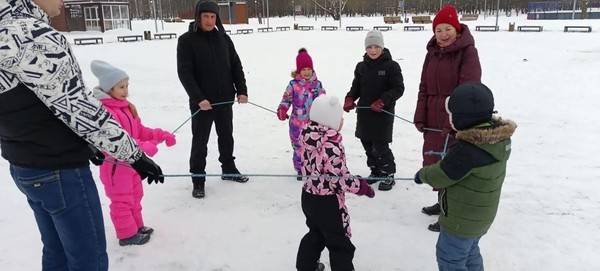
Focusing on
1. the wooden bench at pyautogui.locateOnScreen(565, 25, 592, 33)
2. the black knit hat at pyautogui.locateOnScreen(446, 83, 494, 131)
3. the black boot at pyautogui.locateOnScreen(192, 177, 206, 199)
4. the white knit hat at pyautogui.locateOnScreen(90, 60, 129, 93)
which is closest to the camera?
the black knit hat at pyautogui.locateOnScreen(446, 83, 494, 131)

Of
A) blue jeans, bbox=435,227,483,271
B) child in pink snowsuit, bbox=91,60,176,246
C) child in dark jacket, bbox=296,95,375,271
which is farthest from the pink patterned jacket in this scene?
child in pink snowsuit, bbox=91,60,176,246

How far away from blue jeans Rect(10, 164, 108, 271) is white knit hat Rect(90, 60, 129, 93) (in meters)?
1.20

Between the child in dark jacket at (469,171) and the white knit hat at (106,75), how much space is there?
224 centimetres

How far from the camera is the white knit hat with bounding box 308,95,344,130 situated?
8.92 feet

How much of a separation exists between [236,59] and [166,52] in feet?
60.3

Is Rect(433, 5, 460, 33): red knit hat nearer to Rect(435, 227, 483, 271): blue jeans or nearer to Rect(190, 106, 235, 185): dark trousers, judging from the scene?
Rect(435, 227, 483, 271): blue jeans

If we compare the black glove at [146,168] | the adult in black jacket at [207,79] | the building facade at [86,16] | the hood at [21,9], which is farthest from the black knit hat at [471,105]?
the building facade at [86,16]

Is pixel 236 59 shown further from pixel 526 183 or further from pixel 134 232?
pixel 526 183

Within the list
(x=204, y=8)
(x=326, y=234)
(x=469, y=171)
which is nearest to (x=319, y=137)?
(x=326, y=234)

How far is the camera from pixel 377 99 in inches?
180

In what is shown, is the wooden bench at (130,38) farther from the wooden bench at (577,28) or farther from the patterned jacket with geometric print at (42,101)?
the patterned jacket with geometric print at (42,101)

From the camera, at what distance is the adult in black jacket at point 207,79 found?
4316 millimetres

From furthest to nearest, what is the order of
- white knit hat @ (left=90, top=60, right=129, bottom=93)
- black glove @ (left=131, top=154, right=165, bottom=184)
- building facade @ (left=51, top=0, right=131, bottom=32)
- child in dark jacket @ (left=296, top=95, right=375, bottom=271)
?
1. building facade @ (left=51, top=0, right=131, bottom=32)
2. white knit hat @ (left=90, top=60, right=129, bottom=93)
3. child in dark jacket @ (left=296, top=95, right=375, bottom=271)
4. black glove @ (left=131, top=154, right=165, bottom=184)

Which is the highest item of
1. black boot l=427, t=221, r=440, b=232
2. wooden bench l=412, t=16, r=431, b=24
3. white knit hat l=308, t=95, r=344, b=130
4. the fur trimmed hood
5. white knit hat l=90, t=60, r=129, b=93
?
wooden bench l=412, t=16, r=431, b=24
